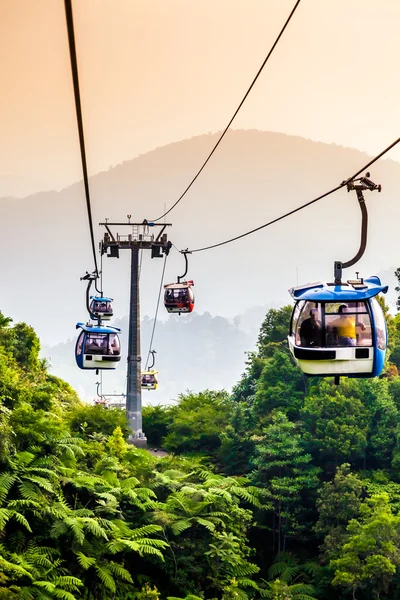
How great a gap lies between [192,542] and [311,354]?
526 inches

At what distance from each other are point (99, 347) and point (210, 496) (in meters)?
5.77

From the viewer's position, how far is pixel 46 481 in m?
20.3

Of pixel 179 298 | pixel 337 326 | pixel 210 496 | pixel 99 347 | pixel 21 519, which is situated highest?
pixel 179 298

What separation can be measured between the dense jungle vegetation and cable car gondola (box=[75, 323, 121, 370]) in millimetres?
1939

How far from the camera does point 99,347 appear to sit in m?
23.0

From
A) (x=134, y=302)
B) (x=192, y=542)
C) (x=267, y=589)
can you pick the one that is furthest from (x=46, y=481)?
(x=134, y=302)

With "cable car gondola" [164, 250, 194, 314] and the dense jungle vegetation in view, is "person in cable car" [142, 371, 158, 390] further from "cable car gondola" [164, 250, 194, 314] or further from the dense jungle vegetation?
"cable car gondola" [164, 250, 194, 314]

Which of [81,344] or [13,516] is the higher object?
[81,344]

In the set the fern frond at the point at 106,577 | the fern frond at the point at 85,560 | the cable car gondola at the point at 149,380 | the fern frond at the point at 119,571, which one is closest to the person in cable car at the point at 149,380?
the cable car gondola at the point at 149,380

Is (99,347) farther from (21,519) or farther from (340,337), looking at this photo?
(340,337)

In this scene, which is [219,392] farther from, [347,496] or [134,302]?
[347,496]

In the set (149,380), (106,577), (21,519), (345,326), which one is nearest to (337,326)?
(345,326)

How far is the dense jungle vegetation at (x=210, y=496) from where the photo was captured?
20.3 m

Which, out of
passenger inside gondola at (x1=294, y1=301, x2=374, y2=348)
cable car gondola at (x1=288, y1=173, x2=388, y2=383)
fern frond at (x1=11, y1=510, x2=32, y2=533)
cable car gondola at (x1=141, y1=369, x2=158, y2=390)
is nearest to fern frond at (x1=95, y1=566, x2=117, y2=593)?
fern frond at (x1=11, y1=510, x2=32, y2=533)
